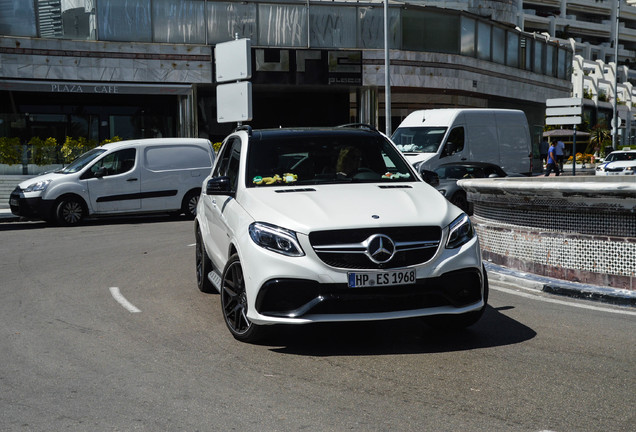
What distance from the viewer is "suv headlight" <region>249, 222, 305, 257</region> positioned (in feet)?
18.6

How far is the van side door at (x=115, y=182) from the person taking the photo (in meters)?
17.7

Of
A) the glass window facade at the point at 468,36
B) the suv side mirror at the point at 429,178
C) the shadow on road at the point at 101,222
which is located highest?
the glass window facade at the point at 468,36

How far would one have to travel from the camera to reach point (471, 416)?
14.5ft

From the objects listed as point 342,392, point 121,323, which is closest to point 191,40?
point 121,323

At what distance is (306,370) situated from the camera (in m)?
5.42

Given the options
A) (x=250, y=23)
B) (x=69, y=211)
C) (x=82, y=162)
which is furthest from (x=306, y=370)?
(x=250, y=23)

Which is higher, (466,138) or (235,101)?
(235,101)

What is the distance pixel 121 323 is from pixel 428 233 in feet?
9.55

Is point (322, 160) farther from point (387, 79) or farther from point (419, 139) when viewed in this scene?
point (387, 79)

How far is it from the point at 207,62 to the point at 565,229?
2605cm

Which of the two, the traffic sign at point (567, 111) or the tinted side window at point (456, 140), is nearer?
the tinted side window at point (456, 140)

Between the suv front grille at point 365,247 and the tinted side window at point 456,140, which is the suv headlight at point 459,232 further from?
the tinted side window at point 456,140

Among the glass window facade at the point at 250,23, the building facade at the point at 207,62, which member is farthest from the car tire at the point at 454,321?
the glass window facade at the point at 250,23

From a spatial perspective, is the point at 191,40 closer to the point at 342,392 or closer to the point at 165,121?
the point at 165,121
